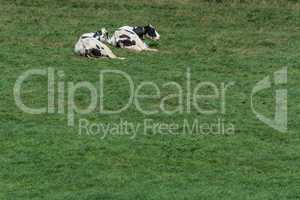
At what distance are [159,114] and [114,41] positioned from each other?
575 cm

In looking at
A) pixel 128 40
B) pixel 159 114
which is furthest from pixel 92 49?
pixel 159 114

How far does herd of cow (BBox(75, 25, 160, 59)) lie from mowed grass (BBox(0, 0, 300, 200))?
321mm

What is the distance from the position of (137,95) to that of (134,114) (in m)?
1.24

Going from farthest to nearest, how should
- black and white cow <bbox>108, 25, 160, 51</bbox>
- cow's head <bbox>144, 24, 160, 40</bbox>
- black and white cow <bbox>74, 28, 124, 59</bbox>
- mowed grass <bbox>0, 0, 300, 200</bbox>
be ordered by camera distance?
cow's head <bbox>144, 24, 160, 40</bbox> < black and white cow <bbox>108, 25, 160, 51</bbox> < black and white cow <bbox>74, 28, 124, 59</bbox> < mowed grass <bbox>0, 0, 300, 200</bbox>

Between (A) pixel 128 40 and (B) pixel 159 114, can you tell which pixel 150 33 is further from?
(B) pixel 159 114

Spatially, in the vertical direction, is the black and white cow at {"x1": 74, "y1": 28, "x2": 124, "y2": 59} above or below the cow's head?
below

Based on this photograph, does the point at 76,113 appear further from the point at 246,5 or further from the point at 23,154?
the point at 246,5

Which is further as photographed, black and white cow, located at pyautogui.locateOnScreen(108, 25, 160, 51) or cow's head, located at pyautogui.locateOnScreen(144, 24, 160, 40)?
cow's head, located at pyautogui.locateOnScreen(144, 24, 160, 40)

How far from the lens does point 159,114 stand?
49.0 ft

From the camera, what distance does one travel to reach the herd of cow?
1906 centimetres

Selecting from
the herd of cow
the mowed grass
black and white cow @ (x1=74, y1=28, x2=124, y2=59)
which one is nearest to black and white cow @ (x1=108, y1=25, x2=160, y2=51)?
the herd of cow

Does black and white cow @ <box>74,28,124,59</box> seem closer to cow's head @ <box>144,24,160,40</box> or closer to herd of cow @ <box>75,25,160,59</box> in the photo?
herd of cow @ <box>75,25,160,59</box>

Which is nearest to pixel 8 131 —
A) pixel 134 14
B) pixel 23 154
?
pixel 23 154

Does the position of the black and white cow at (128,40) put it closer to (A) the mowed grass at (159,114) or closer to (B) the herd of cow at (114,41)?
(B) the herd of cow at (114,41)
